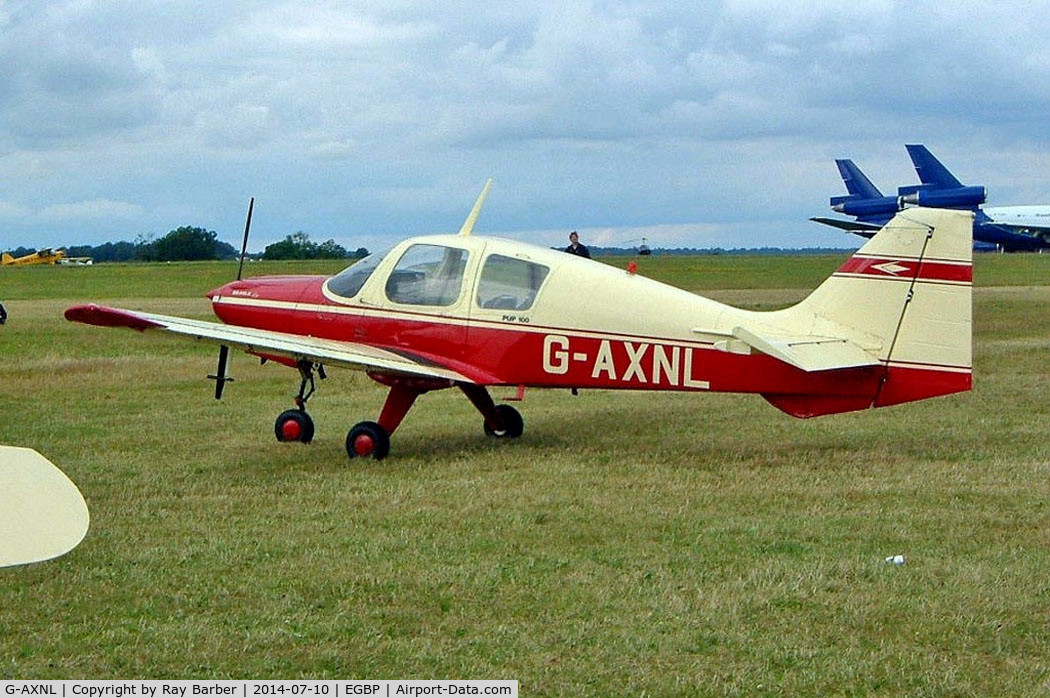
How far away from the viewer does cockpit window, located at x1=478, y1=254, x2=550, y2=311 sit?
9.49m

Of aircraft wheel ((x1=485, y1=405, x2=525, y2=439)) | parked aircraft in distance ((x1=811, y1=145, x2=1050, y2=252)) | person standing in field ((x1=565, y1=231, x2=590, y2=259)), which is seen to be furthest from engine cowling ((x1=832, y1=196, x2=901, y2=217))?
aircraft wheel ((x1=485, y1=405, x2=525, y2=439))

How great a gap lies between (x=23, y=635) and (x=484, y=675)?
6.26 feet

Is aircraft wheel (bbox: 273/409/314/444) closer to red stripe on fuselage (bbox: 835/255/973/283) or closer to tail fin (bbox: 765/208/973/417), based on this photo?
tail fin (bbox: 765/208/973/417)

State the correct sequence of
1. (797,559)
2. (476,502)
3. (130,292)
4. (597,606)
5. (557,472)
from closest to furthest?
(597,606) → (797,559) → (476,502) → (557,472) → (130,292)

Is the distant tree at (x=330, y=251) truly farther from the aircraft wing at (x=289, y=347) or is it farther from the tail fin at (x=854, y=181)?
the aircraft wing at (x=289, y=347)

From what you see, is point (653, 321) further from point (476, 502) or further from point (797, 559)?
point (797, 559)

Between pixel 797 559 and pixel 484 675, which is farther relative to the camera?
pixel 797 559

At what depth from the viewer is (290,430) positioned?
9.80m

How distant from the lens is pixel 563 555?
6273 mm

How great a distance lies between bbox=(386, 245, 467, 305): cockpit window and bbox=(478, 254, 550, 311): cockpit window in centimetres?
21

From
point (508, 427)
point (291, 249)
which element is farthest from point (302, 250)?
point (508, 427)

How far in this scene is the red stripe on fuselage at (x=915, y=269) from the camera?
874cm

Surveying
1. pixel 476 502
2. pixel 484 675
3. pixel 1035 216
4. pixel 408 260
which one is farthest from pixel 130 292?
pixel 1035 216

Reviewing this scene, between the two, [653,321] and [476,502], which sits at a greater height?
[653,321]
